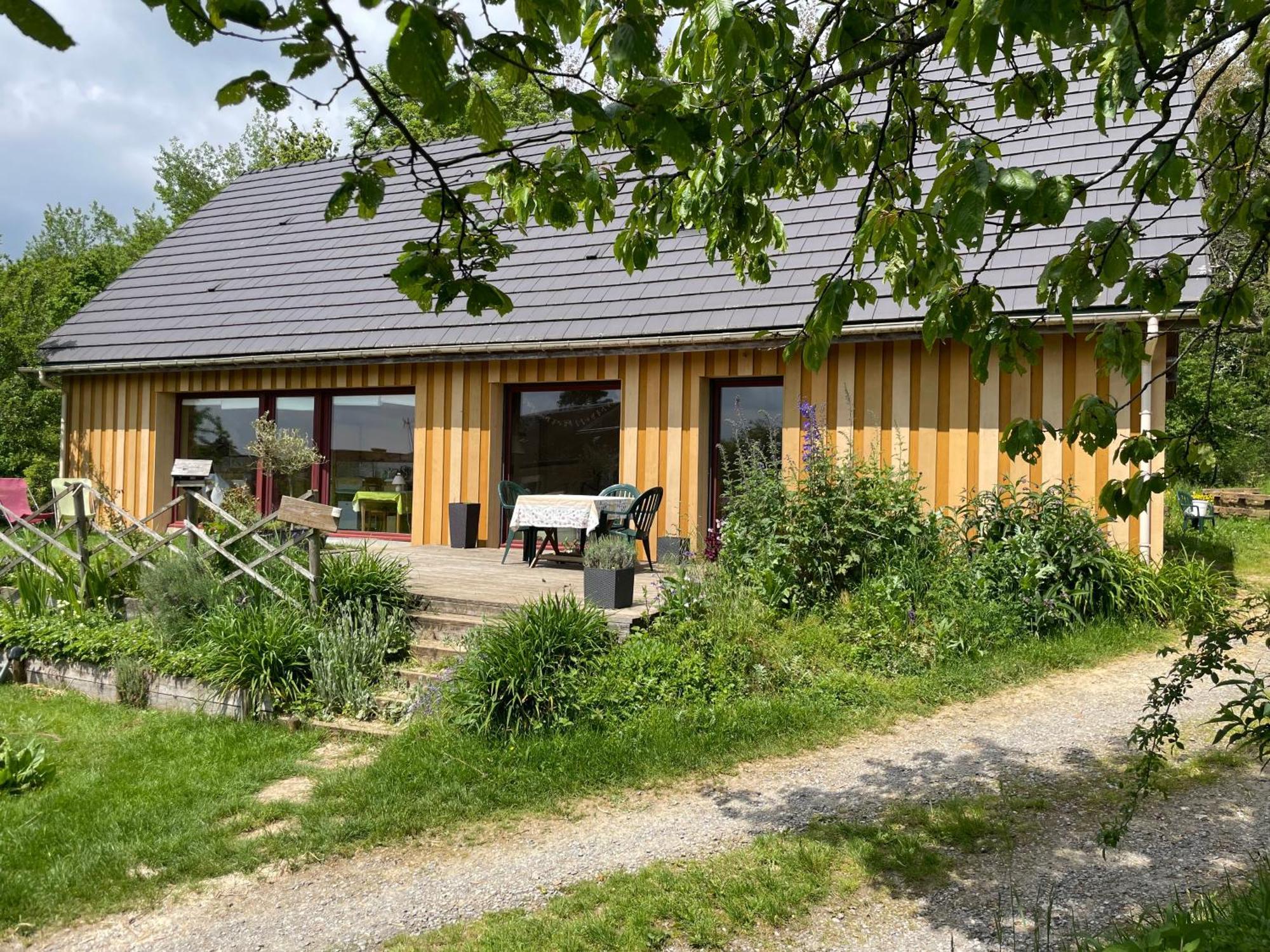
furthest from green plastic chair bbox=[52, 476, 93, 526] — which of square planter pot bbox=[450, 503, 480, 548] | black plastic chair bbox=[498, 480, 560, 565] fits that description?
black plastic chair bbox=[498, 480, 560, 565]

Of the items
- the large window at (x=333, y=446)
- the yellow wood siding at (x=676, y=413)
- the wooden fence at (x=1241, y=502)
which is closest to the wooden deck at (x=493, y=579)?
the yellow wood siding at (x=676, y=413)

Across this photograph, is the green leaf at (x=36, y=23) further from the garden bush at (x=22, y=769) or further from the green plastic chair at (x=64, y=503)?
the green plastic chair at (x=64, y=503)

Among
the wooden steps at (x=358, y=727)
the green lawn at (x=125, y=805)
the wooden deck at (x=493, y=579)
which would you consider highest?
the wooden deck at (x=493, y=579)

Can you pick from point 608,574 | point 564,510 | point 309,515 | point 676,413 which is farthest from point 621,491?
point 309,515

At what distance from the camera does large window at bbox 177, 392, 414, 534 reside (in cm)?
1212

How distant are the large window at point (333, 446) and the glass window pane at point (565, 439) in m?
1.60

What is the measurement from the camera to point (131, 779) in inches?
200

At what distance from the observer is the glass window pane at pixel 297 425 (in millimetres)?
12711

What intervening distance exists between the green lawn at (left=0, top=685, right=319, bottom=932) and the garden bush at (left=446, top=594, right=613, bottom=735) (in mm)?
1093

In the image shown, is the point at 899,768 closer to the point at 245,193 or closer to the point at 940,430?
the point at 940,430

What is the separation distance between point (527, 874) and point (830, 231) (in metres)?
8.59

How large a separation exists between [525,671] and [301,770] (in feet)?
4.53

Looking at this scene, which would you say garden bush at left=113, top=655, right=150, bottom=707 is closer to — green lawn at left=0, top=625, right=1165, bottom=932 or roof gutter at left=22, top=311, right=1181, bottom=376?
green lawn at left=0, top=625, right=1165, bottom=932

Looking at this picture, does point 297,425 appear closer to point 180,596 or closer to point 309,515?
point 180,596
